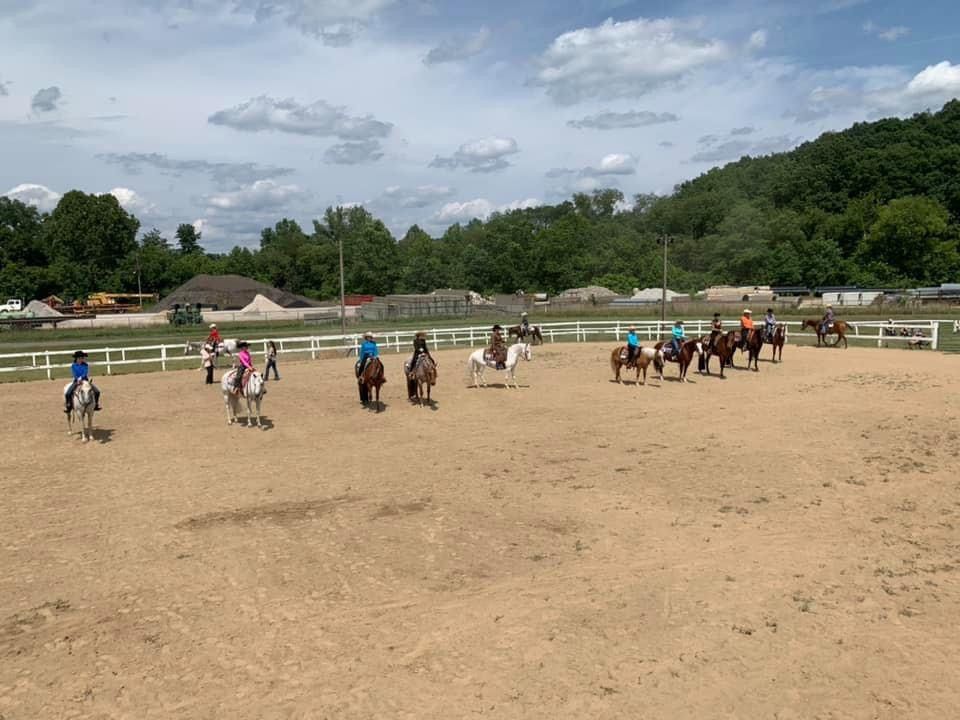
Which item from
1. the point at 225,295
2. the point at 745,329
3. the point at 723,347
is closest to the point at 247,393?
the point at 723,347

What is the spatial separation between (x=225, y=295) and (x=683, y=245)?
6751 cm

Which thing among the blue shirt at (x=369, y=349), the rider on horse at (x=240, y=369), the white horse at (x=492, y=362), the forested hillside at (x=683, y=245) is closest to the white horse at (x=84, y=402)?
the rider on horse at (x=240, y=369)

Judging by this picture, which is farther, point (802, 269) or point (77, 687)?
point (802, 269)

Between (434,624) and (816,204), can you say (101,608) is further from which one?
(816,204)

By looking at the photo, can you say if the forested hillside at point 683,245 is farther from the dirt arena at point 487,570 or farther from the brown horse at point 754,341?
the dirt arena at point 487,570

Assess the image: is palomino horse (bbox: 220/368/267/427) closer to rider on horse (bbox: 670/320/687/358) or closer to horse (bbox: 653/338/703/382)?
horse (bbox: 653/338/703/382)

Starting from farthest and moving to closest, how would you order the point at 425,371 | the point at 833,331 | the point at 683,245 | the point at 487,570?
the point at 683,245, the point at 833,331, the point at 425,371, the point at 487,570

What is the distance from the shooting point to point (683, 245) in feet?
338

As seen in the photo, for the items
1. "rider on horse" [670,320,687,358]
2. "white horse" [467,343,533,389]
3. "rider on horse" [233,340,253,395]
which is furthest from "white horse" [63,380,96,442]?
"rider on horse" [670,320,687,358]

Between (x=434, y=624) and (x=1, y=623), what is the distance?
429cm

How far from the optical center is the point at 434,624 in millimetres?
6516

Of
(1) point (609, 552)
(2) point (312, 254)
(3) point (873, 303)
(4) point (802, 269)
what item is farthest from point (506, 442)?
(2) point (312, 254)

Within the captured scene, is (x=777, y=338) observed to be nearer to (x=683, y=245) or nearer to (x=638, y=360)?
(x=638, y=360)

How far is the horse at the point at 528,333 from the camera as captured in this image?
33.4m
